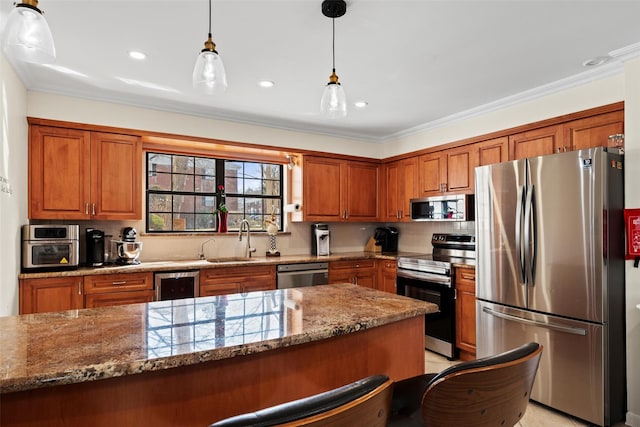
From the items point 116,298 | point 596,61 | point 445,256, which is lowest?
point 116,298

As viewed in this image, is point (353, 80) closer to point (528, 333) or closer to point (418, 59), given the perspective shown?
point (418, 59)

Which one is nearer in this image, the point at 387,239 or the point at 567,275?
the point at 567,275

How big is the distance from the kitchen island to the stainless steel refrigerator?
146cm

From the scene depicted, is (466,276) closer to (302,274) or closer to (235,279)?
(302,274)

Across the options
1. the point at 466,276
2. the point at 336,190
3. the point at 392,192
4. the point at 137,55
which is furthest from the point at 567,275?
the point at 137,55

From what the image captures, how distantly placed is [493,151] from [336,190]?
75.6 inches

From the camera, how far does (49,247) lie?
2998mm

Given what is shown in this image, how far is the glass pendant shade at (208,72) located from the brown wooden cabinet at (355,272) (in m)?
3.04

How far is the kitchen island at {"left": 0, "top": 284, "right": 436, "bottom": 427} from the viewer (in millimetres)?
995

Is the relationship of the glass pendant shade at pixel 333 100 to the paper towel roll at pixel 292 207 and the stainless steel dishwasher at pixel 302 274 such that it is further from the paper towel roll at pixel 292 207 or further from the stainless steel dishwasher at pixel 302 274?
the paper towel roll at pixel 292 207

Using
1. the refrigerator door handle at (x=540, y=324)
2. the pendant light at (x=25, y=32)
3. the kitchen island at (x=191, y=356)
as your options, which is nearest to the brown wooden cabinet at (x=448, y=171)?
the refrigerator door handle at (x=540, y=324)

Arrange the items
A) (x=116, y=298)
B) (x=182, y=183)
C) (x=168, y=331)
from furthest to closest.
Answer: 1. (x=182, y=183)
2. (x=116, y=298)
3. (x=168, y=331)

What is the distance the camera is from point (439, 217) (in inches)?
162

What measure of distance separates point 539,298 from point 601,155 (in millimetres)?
1084
